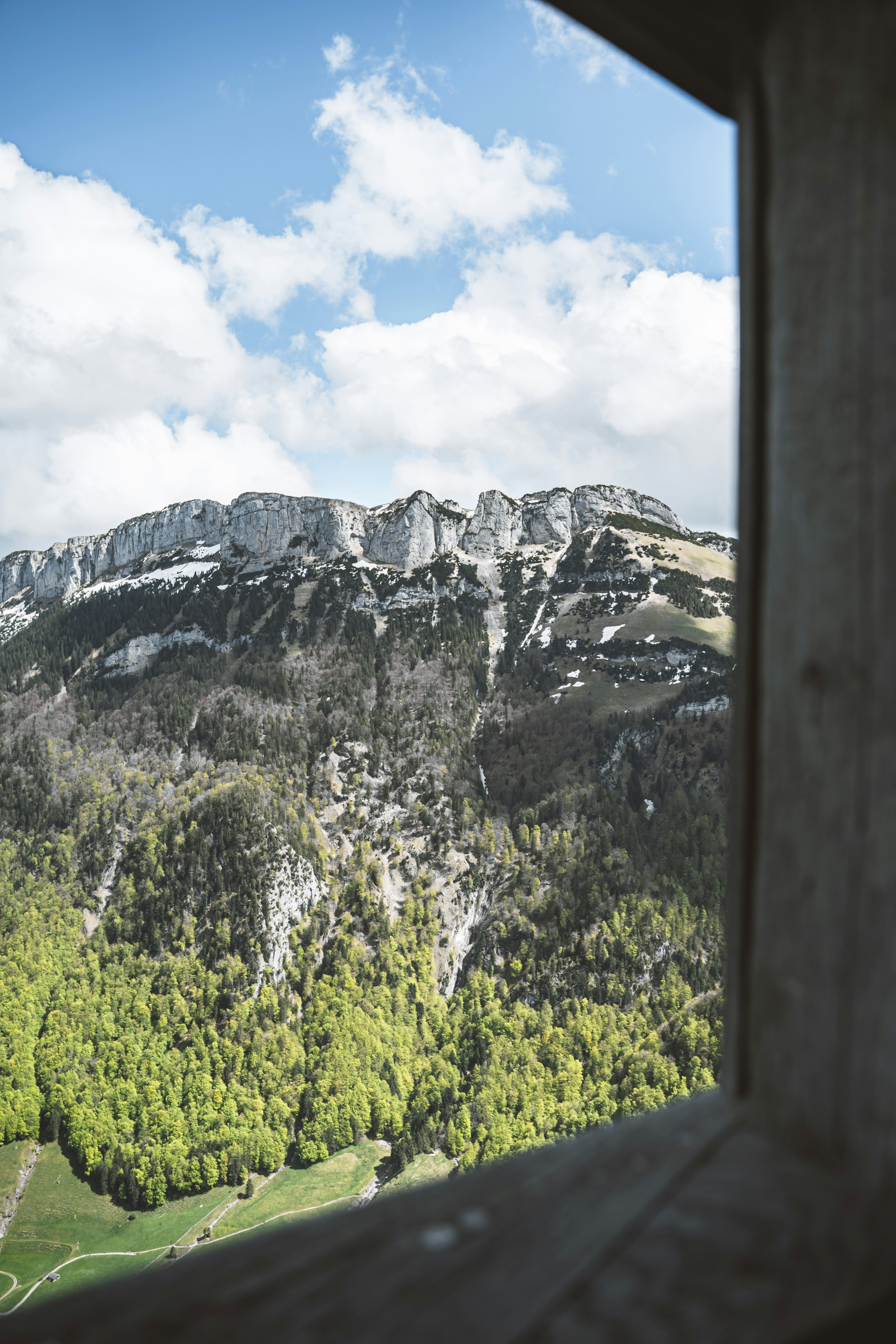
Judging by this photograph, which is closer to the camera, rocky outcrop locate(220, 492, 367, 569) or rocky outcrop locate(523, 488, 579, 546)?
rocky outcrop locate(220, 492, 367, 569)

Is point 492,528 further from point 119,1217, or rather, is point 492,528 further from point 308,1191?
point 119,1217

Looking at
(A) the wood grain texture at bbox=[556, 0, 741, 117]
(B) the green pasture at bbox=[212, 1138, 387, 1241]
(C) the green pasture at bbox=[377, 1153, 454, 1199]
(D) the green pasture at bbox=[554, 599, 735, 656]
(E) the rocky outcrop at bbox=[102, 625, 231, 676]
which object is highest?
(D) the green pasture at bbox=[554, 599, 735, 656]

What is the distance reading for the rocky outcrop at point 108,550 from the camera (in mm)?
161875

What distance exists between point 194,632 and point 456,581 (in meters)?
51.0

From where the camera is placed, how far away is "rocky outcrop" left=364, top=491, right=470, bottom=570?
5645 inches

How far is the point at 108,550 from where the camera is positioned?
563 feet

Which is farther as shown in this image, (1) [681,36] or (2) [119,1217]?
(2) [119,1217]

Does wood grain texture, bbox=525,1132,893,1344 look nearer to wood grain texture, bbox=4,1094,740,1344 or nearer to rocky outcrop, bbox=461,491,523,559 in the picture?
wood grain texture, bbox=4,1094,740,1344

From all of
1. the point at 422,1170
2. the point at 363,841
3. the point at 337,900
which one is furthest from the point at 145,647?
the point at 422,1170

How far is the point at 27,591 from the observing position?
601ft

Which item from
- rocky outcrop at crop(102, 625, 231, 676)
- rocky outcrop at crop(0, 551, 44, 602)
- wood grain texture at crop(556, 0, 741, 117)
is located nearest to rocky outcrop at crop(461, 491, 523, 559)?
rocky outcrop at crop(102, 625, 231, 676)

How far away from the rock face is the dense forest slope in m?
0.80

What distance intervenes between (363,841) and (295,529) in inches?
3029

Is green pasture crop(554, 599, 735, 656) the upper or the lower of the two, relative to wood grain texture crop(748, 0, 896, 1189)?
upper
